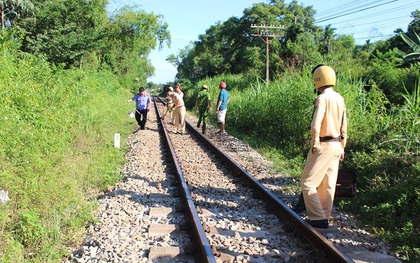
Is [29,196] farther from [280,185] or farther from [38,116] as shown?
[280,185]

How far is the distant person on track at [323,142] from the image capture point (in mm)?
5027

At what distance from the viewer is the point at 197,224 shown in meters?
4.90

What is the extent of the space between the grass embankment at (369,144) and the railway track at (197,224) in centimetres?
112

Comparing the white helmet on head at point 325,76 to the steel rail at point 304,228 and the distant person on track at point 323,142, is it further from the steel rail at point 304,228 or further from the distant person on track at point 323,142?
the steel rail at point 304,228

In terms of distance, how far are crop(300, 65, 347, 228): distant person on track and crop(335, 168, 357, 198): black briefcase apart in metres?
0.44

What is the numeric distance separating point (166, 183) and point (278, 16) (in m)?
50.3

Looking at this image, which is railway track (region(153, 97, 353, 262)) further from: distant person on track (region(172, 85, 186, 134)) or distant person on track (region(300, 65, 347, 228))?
distant person on track (region(172, 85, 186, 134))

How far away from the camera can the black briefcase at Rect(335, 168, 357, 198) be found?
5.63 metres

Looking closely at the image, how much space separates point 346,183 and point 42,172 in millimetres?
4364

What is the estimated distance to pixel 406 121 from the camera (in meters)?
7.98

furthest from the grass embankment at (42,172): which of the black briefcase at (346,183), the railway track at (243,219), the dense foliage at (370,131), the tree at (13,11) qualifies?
the tree at (13,11)

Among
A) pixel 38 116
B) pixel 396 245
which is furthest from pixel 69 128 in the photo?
pixel 396 245

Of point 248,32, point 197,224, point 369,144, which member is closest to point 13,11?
point 369,144

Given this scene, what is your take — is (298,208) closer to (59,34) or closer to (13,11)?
(59,34)
